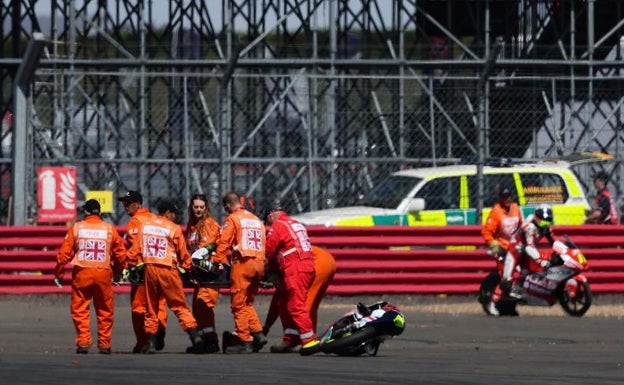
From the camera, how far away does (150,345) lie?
1439 centimetres

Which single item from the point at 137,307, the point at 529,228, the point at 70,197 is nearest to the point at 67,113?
the point at 70,197

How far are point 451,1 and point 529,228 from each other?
15577 millimetres

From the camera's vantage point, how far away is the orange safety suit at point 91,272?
47.4ft

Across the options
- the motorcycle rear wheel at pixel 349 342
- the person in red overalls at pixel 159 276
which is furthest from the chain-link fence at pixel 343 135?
the motorcycle rear wheel at pixel 349 342

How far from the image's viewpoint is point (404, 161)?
23.2 meters

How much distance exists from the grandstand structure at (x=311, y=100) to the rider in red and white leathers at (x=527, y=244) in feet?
4.71

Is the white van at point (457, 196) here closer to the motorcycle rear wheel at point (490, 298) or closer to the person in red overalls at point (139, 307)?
the motorcycle rear wheel at point (490, 298)

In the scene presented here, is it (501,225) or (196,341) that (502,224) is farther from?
(196,341)

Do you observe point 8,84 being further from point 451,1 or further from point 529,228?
point 529,228

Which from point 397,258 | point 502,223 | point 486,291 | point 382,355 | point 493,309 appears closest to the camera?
point 382,355

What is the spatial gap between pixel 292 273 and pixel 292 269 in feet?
0.10

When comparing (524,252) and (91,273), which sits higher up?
(91,273)

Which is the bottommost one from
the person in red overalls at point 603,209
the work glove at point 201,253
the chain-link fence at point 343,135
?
the person in red overalls at point 603,209

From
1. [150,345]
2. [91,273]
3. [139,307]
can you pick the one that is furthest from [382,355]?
[91,273]
